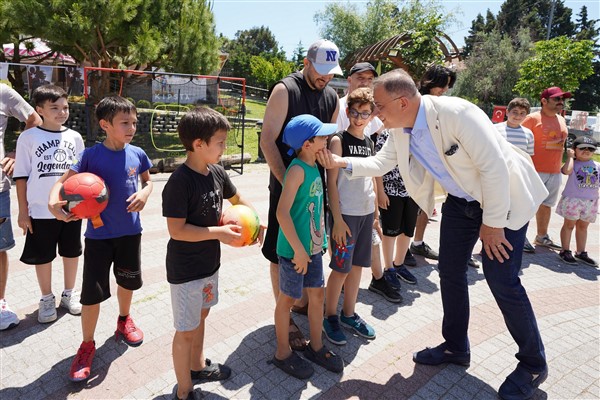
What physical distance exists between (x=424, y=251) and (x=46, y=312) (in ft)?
14.7

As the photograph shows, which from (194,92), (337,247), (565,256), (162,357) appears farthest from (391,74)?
(194,92)

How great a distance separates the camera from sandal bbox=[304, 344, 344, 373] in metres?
3.03

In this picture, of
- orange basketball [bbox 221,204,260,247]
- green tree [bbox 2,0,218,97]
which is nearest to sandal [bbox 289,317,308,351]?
orange basketball [bbox 221,204,260,247]

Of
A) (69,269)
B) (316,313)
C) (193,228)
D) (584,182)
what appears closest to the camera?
(193,228)

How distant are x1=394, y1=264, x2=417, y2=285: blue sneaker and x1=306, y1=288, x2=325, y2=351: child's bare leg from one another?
1922 millimetres

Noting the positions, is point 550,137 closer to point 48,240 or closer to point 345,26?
point 48,240

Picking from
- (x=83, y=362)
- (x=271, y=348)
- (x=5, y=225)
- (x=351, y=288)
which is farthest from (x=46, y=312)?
(x=351, y=288)

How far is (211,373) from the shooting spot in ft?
9.37

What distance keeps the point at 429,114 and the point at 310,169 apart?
882 millimetres

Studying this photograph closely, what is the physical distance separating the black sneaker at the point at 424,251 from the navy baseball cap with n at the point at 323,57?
3.30 metres

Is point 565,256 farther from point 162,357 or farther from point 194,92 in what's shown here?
point 194,92

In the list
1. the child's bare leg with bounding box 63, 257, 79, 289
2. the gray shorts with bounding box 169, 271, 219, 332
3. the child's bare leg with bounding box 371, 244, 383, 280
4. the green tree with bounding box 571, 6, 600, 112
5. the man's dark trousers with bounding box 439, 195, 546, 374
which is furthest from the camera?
the green tree with bounding box 571, 6, 600, 112

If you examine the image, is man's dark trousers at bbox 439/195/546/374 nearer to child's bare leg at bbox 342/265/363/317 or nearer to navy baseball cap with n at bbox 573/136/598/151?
child's bare leg at bbox 342/265/363/317

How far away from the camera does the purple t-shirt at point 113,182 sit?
2895 mm
